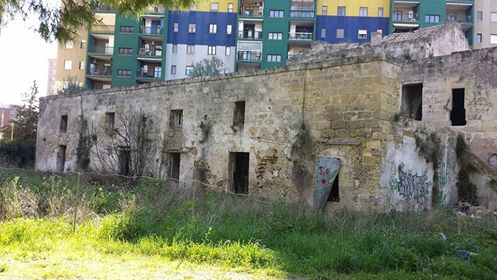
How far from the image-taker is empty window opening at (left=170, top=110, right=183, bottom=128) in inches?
729

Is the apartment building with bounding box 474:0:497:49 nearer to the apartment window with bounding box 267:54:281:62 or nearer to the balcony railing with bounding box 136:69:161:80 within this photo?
the apartment window with bounding box 267:54:281:62

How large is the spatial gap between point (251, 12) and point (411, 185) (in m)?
41.8

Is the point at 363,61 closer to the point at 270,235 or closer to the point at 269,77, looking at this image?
the point at 269,77

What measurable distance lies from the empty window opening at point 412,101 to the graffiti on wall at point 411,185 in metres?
8.44

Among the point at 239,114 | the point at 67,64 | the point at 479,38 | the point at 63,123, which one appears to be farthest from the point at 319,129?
the point at 67,64

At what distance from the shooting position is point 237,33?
169 feet

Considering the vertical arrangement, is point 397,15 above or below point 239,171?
above

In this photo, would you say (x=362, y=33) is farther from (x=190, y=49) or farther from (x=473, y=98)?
(x=473, y=98)

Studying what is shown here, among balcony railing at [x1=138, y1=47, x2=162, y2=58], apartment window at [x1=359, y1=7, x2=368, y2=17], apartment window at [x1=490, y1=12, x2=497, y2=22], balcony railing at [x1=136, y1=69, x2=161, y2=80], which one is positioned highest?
apartment window at [x1=490, y1=12, x2=497, y2=22]

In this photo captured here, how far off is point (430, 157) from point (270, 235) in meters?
8.74

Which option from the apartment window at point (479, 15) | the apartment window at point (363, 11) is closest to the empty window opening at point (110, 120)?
the apartment window at point (363, 11)

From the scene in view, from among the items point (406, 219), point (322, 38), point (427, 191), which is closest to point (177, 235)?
point (406, 219)

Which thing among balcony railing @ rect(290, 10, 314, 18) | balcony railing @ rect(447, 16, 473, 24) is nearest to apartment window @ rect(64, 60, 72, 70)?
balcony railing @ rect(290, 10, 314, 18)

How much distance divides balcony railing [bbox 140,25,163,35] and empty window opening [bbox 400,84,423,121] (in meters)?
34.6
